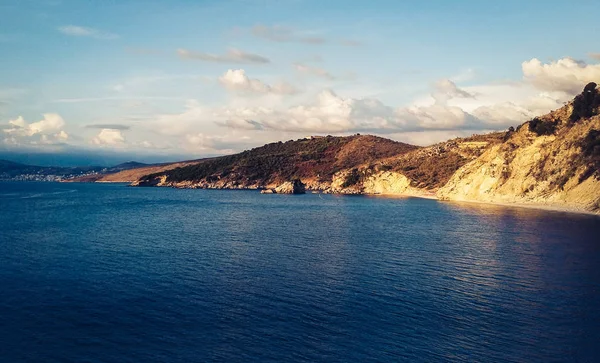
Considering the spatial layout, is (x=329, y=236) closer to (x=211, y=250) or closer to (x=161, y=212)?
(x=211, y=250)

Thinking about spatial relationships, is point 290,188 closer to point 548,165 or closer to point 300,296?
point 548,165

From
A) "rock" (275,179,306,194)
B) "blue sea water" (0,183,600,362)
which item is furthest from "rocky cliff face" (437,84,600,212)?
"rock" (275,179,306,194)

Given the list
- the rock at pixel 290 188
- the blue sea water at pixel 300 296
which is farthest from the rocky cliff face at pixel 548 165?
the rock at pixel 290 188

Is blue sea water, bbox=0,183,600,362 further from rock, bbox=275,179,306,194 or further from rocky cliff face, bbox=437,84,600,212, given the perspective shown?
rock, bbox=275,179,306,194

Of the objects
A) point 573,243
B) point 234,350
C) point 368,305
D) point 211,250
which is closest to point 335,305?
point 368,305

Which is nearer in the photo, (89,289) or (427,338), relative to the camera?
(427,338)
